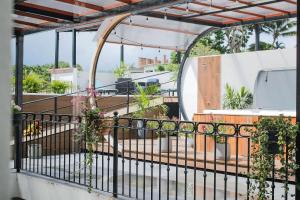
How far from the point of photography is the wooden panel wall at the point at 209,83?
34.1 ft

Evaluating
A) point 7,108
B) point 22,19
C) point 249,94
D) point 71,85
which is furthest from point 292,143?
point 71,85

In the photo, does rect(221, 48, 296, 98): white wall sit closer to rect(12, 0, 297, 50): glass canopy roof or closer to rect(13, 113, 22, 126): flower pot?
rect(12, 0, 297, 50): glass canopy roof

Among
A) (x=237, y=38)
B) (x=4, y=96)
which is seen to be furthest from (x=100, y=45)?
(x=237, y=38)

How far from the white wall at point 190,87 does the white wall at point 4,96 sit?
31.8 feet

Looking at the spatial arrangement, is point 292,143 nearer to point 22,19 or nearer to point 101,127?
point 101,127

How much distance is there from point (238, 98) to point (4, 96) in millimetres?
9561

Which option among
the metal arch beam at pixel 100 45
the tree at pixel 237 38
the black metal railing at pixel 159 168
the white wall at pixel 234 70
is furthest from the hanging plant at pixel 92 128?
the tree at pixel 237 38

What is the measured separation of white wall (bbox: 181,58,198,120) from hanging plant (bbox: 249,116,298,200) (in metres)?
7.04

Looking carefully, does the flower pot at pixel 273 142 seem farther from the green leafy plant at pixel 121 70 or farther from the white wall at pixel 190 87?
the green leafy plant at pixel 121 70

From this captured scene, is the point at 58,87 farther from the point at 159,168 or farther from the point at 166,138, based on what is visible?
the point at 159,168

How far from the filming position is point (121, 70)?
20.2 metres

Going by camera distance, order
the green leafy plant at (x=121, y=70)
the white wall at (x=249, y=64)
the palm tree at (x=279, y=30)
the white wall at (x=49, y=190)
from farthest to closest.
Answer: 1. the palm tree at (x=279, y=30)
2. the green leafy plant at (x=121, y=70)
3. the white wall at (x=249, y=64)
4. the white wall at (x=49, y=190)

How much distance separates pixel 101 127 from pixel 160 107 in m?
6.03

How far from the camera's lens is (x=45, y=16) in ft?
19.4
